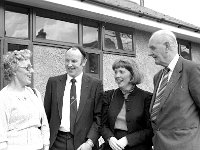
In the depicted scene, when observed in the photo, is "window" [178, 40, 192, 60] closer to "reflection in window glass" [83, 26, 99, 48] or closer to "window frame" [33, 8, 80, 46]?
"reflection in window glass" [83, 26, 99, 48]

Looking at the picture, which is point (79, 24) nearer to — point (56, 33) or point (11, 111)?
point (56, 33)

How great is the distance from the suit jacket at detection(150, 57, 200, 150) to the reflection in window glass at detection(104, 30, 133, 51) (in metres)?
3.76

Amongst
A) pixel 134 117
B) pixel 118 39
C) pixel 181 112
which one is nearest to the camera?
pixel 181 112

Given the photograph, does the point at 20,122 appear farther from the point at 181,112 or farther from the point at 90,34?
the point at 90,34

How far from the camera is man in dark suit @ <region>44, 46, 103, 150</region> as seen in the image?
3.33 meters

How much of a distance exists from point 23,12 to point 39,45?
0.63m

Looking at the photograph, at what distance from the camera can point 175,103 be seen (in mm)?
2814

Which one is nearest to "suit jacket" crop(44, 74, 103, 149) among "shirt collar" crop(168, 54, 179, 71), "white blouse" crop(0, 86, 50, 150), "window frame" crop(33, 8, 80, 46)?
"white blouse" crop(0, 86, 50, 150)

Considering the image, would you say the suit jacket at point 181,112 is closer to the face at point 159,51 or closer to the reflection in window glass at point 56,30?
the face at point 159,51

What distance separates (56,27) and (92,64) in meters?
1.11

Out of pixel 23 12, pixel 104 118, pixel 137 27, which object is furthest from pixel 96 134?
pixel 137 27

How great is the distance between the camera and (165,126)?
2879 mm

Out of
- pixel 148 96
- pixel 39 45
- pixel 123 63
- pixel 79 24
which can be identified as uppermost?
pixel 79 24

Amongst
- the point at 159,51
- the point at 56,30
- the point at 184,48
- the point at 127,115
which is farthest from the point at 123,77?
the point at 184,48
